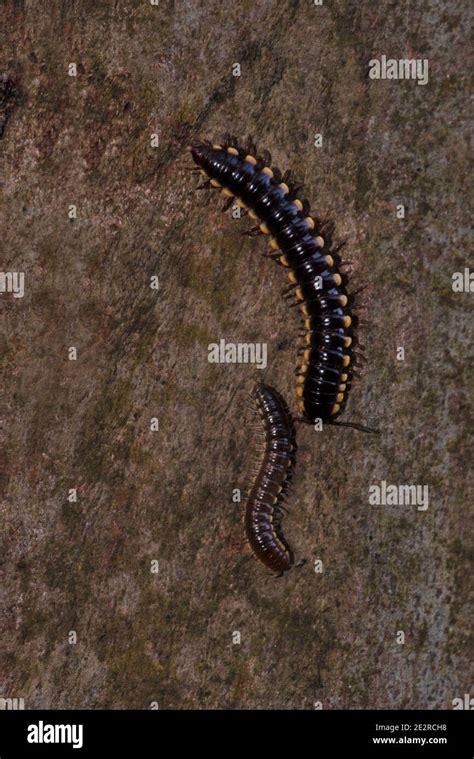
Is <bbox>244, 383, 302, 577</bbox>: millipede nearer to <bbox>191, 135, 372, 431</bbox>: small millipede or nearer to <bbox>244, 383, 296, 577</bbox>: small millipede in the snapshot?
<bbox>244, 383, 296, 577</bbox>: small millipede

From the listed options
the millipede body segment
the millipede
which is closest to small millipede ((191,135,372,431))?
the millipede body segment

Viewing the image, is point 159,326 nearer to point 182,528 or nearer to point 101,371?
point 101,371

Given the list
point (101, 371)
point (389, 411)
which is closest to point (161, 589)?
point (101, 371)

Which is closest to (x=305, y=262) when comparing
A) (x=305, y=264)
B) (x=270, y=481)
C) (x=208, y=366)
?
(x=305, y=264)

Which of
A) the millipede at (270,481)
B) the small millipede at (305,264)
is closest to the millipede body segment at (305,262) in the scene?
the small millipede at (305,264)

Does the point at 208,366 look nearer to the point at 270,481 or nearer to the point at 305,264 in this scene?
the point at 270,481
